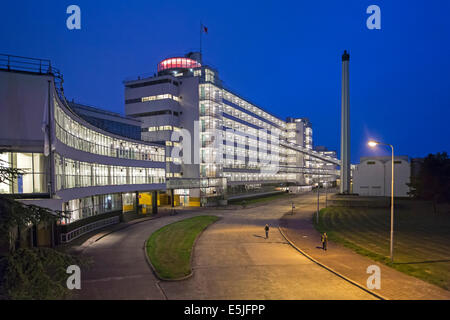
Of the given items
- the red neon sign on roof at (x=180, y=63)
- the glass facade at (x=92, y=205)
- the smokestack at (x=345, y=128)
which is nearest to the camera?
the glass facade at (x=92, y=205)

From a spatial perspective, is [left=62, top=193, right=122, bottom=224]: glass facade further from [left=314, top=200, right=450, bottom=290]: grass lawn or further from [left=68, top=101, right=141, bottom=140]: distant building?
[left=314, top=200, right=450, bottom=290]: grass lawn

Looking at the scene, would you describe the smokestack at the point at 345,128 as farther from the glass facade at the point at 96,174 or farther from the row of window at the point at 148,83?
the glass facade at the point at 96,174

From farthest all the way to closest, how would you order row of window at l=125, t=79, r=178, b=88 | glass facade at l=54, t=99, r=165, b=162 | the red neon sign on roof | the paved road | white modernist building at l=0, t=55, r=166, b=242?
1. the red neon sign on roof
2. row of window at l=125, t=79, r=178, b=88
3. glass facade at l=54, t=99, r=165, b=162
4. white modernist building at l=0, t=55, r=166, b=242
5. the paved road

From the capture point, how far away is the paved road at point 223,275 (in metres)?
17.0

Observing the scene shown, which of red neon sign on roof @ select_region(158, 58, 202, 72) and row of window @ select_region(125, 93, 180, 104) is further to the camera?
red neon sign on roof @ select_region(158, 58, 202, 72)

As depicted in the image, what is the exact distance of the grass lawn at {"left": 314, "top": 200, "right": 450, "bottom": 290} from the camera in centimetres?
2148

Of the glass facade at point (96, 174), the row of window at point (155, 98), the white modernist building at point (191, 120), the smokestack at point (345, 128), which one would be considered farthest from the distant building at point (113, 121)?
the smokestack at point (345, 128)

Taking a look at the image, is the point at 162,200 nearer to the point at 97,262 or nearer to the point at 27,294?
the point at 97,262

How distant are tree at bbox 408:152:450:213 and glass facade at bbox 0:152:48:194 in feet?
190

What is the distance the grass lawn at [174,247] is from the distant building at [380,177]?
5513 cm

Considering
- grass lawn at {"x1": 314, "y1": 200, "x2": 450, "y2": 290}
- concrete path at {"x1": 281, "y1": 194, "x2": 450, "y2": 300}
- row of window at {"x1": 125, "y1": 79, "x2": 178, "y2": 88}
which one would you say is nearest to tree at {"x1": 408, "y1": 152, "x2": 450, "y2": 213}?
grass lawn at {"x1": 314, "y1": 200, "x2": 450, "y2": 290}

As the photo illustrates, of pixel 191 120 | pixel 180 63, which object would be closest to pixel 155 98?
pixel 191 120

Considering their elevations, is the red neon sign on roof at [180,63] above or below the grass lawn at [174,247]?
above

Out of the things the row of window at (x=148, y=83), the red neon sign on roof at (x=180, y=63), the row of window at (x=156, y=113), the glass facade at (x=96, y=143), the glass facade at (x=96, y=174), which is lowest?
the glass facade at (x=96, y=174)
